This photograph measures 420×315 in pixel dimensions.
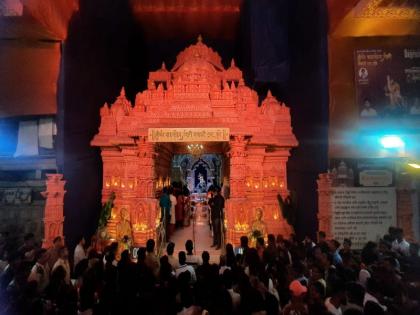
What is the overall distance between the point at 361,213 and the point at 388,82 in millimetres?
3941

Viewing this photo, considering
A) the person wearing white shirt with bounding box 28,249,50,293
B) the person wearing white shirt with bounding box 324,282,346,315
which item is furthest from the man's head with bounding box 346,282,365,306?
the person wearing white shirt with bounding box 28,249,50,293

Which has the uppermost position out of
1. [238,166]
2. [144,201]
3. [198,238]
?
[238,166]

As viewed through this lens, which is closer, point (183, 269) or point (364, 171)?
point (183, 269)

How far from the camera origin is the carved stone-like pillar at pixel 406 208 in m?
9.05

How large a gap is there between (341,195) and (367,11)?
16.9 ft

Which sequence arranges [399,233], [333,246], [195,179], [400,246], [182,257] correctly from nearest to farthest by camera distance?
[182,257], [333,246], [400,246], [399,233], [195,179]

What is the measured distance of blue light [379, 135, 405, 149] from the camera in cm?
926

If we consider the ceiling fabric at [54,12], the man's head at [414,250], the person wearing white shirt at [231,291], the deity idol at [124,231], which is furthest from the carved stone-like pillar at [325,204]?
the ceiling fabric at [54,12]

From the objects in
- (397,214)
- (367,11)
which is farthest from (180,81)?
(397,214)

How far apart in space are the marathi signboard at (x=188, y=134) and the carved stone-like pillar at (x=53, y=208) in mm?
3065

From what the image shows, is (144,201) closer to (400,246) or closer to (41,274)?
(41,274)

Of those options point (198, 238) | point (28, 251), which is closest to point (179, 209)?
point (198, 238)

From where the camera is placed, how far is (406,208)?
29.6ft

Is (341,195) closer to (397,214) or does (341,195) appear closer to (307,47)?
(397,214)
